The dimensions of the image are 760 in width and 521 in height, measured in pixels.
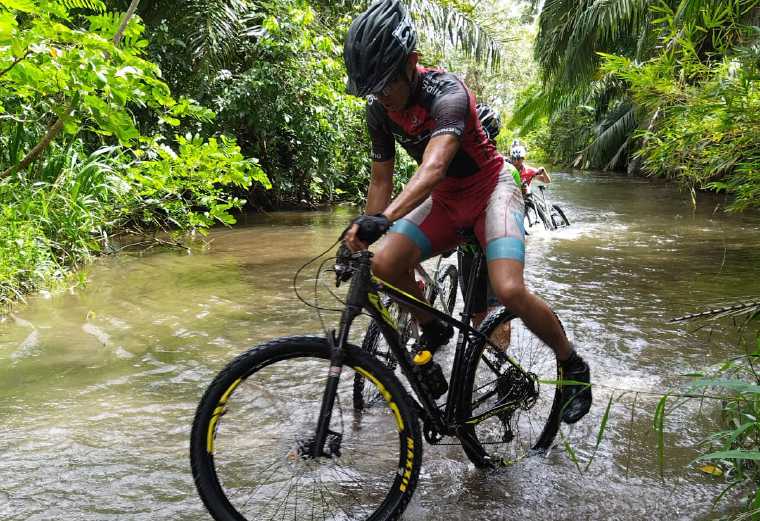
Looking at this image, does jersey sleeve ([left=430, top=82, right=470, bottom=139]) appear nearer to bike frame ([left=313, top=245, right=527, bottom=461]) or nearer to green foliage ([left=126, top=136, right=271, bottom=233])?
bike frame ([left=313, top=245, right=527, bottom=461])

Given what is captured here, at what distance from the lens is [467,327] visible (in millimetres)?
3324

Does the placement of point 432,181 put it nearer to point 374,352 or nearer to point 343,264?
point 343,264

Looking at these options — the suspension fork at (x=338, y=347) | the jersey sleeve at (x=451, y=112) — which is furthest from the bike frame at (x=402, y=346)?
the jersey sleeve at (x=451, y=112)

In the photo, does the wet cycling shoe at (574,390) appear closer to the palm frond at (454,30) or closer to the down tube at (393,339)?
the down tube at (393,339)

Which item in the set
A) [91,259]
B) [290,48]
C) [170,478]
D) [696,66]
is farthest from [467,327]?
[290,48]

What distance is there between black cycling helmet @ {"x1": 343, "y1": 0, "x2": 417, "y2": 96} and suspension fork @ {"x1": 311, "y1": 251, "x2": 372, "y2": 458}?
840 millimetres

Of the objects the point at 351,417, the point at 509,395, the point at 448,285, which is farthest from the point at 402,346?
the point at 448,285

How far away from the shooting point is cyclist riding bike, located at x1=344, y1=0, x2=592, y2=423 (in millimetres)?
3057


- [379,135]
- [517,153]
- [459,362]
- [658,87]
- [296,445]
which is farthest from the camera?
[517,153]

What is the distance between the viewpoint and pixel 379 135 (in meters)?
3.58

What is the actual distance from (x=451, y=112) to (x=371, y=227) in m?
0.77

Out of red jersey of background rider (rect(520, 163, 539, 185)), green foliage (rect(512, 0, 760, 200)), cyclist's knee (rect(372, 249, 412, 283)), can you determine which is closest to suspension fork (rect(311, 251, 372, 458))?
cyclist's knee (rect(372, 249, 412, 283))

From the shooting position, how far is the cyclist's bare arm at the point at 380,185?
3.63 m

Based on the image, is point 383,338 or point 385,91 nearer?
point 385,91
